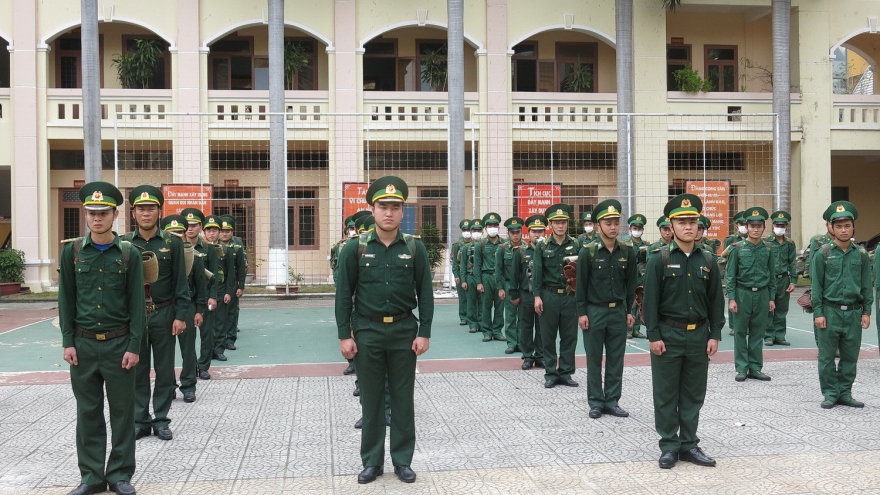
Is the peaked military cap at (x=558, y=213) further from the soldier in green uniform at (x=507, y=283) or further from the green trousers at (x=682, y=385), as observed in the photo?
the green trousers at (x=682, y=385)

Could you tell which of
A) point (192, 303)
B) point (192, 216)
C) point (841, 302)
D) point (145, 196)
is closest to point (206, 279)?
point (192, 216)

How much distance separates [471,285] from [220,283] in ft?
17.3

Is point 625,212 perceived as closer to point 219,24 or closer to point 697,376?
point 219,24

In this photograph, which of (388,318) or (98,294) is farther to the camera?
(388,318)

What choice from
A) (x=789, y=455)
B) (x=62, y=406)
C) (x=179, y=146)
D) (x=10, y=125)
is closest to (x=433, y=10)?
(x=179, y=146)

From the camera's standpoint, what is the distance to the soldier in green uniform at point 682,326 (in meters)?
6.22

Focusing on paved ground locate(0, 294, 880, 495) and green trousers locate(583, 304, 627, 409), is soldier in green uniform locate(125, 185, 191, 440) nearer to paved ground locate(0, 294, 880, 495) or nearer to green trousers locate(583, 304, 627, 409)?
paved ground locate(0, 294, 880, 495)

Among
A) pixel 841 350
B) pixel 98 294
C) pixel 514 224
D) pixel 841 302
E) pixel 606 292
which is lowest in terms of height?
pixel 841 350

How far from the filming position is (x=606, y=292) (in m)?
8.21

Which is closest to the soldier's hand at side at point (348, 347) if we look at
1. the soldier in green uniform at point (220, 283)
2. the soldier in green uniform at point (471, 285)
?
the soldier in green uniform at point (220, 283)

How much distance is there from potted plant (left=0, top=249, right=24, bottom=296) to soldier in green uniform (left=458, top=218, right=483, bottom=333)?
45.6 ft

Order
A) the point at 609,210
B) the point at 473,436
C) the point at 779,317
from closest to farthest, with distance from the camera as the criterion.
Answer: the point at 473,436 → the point at 609,210 → the point at 779,317

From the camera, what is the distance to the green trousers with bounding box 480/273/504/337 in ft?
45.7

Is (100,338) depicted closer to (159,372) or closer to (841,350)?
(159,372)
